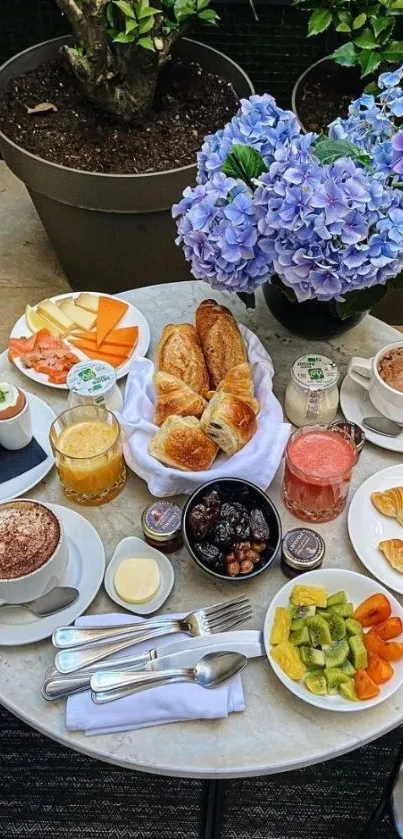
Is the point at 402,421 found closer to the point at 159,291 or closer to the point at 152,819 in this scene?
the point at 159,291

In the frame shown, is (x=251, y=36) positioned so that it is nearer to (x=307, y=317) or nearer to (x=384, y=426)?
(x=307, y=317)

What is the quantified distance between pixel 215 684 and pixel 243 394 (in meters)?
0.58

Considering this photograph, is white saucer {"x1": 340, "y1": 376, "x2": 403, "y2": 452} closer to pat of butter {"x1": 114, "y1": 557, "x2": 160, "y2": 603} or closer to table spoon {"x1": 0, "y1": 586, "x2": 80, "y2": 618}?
pat of butter {"x1": 114, "y1": 557, "x2": 160, "y2": 603}

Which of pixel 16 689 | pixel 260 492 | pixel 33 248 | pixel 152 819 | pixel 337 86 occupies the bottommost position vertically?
pixel 152 819

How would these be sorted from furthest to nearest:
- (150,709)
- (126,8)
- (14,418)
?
(126,8) → (14,418) → (150,709)

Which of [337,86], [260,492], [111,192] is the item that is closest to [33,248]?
[111,192]

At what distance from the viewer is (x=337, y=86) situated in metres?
2.88

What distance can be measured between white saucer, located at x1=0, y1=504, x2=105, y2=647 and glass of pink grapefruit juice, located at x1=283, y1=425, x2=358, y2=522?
1.22 ft

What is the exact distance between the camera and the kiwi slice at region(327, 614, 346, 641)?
1284 millimetres

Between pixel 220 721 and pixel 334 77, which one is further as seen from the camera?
pixel 334 77

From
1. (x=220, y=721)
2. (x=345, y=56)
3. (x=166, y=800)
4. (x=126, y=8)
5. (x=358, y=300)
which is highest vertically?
(x=126, y=8)

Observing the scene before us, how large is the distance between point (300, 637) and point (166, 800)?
2.24 ft

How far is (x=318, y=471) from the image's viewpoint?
146 cm

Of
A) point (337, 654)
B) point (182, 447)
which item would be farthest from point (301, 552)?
point (182, 447)
